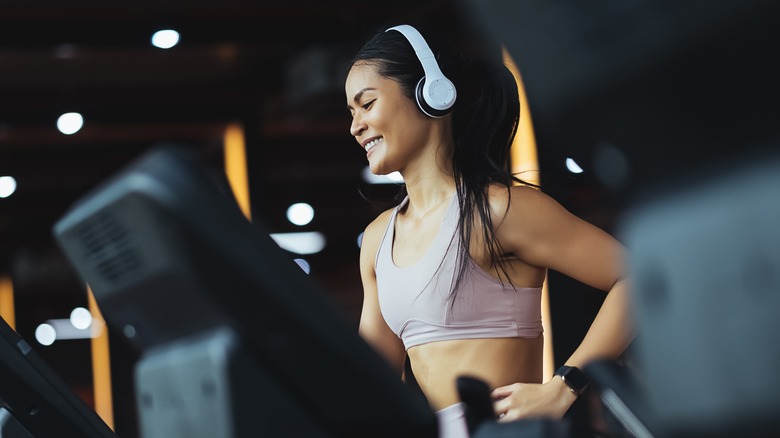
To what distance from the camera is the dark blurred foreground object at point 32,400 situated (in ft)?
4.60

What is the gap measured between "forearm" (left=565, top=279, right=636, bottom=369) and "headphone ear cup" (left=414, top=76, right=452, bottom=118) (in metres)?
0.40

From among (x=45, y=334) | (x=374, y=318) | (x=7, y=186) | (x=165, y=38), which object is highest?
(x=165, y=38)

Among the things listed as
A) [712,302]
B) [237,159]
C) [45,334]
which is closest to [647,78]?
[712,302]

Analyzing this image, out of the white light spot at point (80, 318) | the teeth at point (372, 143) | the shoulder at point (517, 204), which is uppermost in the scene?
the teeth at point (372, 143)

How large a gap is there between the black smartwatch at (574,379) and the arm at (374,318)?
390mm

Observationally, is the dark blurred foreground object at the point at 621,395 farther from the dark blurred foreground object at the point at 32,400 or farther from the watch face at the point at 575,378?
the dark blurred foreground object at the point at 32,400

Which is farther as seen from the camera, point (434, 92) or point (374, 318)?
point (374, 318)

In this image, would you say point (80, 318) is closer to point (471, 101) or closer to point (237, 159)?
point (237, 159)

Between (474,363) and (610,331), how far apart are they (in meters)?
0.21

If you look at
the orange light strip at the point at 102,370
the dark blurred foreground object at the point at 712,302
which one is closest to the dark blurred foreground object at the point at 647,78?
the dark blurred foreground object at the point at 712,302

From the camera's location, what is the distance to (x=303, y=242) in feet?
48.4

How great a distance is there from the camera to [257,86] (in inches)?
329

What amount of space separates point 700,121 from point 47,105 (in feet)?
27.4

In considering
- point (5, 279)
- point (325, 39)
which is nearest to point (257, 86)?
point (325, 39)
